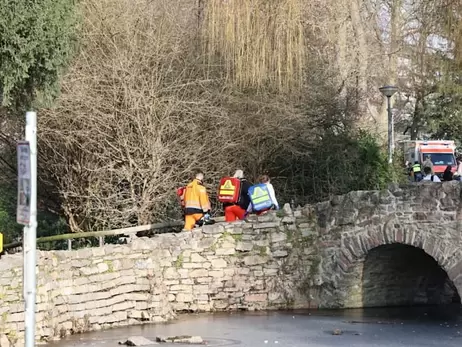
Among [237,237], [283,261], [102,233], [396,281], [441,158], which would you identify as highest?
[441,158]

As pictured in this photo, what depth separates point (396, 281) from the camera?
18.0 meters

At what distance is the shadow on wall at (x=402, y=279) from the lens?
1728cm

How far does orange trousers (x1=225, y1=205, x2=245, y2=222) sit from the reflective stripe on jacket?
1.77ft

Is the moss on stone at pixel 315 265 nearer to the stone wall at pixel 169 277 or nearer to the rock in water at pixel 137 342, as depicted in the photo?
the stone wall at pixel 169 277

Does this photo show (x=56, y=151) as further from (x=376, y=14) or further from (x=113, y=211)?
(x=376, y=14)

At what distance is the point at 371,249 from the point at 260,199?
2.46 meters

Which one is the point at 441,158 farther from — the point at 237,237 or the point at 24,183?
the point at 24,183

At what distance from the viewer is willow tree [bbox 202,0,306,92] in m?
17.9

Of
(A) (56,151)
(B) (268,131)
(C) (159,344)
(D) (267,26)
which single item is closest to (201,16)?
(D) (267,26)

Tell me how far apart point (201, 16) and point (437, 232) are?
7.39 meters

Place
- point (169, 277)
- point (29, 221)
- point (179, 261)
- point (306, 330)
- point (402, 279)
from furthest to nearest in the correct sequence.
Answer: point (402, 279) < point (179, 261) < point (169, 277) < point (306, 330) < point (29, 221)

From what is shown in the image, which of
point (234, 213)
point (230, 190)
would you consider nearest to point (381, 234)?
point (234, 213)

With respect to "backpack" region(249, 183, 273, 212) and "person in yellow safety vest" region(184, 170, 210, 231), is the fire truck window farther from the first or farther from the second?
"person in yellow safety vest" region(184, 170, 210, 231)

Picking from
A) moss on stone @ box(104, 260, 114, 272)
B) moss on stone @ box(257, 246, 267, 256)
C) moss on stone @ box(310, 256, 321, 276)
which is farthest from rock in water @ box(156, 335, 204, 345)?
moss on stone @ box(310, 256, 321, 276)
